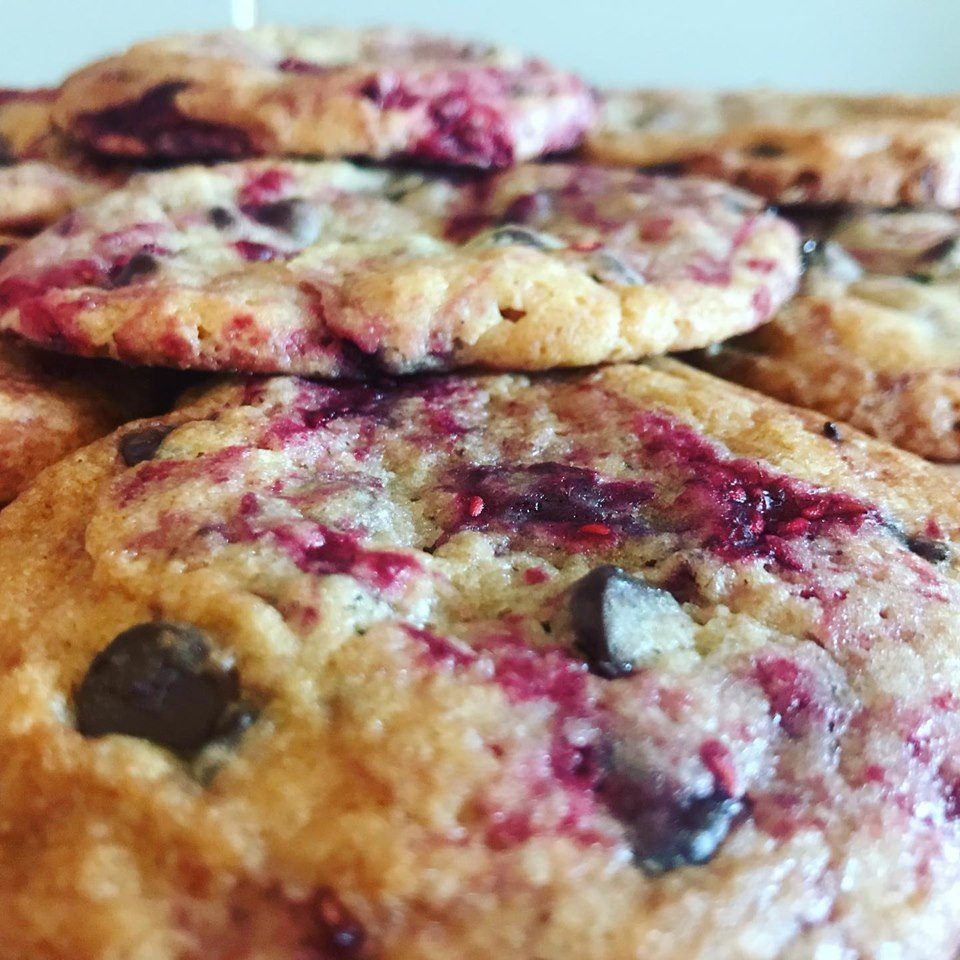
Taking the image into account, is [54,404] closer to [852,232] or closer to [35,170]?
[35,170]

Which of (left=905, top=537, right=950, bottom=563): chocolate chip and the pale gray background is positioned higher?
the pale gray background

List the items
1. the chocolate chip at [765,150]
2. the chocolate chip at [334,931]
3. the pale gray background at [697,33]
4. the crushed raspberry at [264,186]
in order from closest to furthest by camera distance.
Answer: the chocolate chip at [334,931]
the crushed raspberry at [264,186]
the chocolate chip at [765,150]
the pale gray background at [697,33]

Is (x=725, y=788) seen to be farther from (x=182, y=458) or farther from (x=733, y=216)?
(x=733, y=216)

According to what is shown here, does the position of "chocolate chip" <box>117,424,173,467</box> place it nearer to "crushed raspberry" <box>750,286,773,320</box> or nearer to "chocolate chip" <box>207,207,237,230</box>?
"chocolate chip" <box>207,207,237,230</box>

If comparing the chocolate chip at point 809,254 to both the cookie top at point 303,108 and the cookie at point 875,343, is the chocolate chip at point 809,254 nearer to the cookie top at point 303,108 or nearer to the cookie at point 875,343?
the cookie at point 875,343

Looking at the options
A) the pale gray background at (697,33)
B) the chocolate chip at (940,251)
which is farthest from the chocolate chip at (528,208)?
the pale gray background at (697,33)

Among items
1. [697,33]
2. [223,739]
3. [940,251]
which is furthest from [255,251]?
[697,33]

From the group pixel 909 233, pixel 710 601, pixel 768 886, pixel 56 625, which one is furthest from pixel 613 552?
pixel 909 233

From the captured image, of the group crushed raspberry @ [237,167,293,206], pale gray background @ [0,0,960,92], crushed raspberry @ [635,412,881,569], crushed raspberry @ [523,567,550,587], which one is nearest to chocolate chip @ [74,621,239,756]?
crushed raspberry @ [523,567,550,587]
